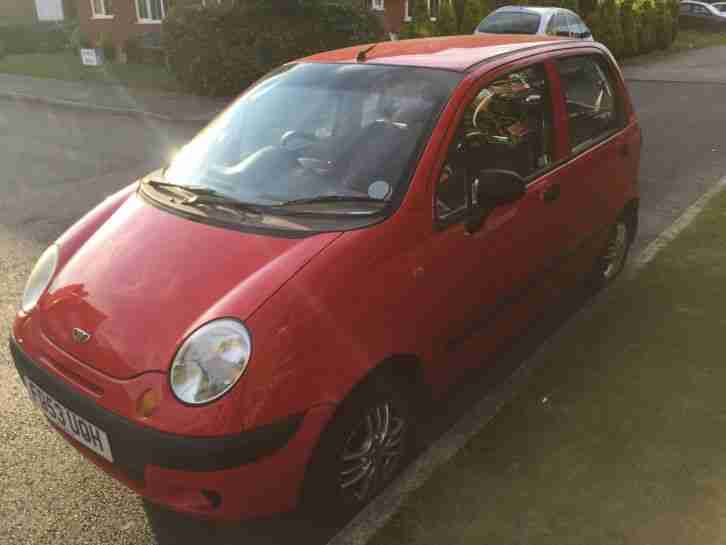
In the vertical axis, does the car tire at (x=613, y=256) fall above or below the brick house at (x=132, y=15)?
below

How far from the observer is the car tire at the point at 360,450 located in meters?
2.54

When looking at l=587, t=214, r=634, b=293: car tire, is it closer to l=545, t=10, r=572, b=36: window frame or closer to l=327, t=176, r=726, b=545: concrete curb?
l=327, t=176, r=726, b=545: concrete curb

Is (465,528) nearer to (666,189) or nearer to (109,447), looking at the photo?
(109,447)

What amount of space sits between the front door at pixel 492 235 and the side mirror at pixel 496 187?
2.8 inches

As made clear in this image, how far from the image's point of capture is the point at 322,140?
128 inches

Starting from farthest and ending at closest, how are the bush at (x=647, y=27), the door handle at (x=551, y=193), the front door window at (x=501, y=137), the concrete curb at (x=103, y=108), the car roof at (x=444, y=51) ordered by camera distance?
the bush at (x=647, y=27) → the concrete curb at (x=103, y=108) → the door handle at (x=551, y=193) → the car roof at (x=444, y=51) → the front door window at (x=501, y=137)

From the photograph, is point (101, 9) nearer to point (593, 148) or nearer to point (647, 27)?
point (647, 27)

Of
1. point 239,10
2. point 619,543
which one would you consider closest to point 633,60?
point 239,10

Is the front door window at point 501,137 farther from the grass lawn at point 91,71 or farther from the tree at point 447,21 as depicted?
the tree at point 447,21

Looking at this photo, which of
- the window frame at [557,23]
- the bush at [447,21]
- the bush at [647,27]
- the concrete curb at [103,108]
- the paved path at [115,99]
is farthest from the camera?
the bush at [647,27]

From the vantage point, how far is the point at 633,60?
21.4 metres

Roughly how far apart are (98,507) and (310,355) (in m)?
1.27

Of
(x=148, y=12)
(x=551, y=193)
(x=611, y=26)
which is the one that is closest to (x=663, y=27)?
(x=611, y=26)

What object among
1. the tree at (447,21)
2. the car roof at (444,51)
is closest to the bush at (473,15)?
the tree at (447,21)
